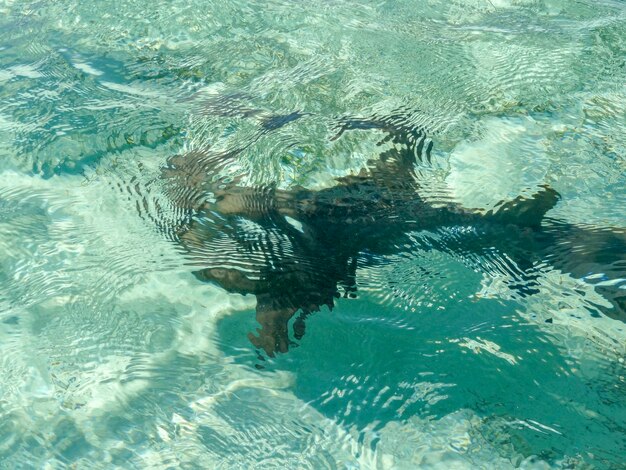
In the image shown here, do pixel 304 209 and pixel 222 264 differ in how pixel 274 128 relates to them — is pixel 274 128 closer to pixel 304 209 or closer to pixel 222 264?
pixel 304 209

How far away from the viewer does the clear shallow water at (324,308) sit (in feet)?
8.63

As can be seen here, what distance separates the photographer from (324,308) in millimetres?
3217

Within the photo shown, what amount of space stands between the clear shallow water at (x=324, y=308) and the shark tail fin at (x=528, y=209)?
65mm

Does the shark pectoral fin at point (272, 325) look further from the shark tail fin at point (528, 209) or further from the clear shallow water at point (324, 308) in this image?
the shark tail fin at point (528, 209)

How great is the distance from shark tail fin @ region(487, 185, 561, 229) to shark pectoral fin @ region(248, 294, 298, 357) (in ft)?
4.75

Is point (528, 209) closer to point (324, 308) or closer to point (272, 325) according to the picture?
point (324, 308)

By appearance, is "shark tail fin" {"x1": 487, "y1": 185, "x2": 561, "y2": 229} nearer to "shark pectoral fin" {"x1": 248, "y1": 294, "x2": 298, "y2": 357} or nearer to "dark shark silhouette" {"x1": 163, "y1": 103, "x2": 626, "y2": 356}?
"dark shark silhouette" {"x1": 163, "y1": 103, "x2": 626, "y2": 356}

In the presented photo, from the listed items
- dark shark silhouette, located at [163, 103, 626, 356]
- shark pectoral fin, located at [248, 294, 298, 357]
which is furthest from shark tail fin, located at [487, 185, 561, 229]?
shark pectoral fin, located at [248, 294, 298, 357]

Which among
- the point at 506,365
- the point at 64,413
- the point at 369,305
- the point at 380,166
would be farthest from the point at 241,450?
the point at 380,166

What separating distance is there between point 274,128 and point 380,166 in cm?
90

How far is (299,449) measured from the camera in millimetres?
2584

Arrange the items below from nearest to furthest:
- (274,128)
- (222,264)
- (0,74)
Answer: (222,264) < (274,128) < (0,74)

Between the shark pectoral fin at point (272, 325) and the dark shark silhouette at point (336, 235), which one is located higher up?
the dark shark silhouette at point (336, 235)

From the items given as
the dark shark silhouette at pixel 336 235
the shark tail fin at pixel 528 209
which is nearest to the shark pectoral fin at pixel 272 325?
the dark shark silhouette at pixel 336 235
